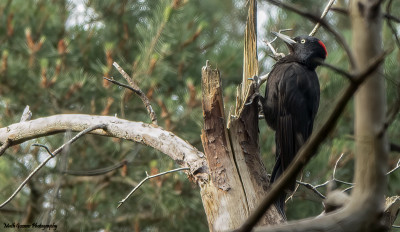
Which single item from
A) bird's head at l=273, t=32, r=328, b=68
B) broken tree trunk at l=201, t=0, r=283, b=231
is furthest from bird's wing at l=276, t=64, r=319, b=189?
broken tree trunk at l=201, t=0, r=283, b=231

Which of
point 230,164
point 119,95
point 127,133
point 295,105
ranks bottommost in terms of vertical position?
point 230,164

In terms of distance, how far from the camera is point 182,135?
4789mm

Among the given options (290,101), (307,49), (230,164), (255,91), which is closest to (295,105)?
(290,101)

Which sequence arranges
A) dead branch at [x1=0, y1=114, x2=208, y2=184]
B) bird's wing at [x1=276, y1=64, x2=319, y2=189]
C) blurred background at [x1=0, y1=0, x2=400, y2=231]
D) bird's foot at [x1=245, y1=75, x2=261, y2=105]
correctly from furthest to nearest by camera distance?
blurred background at [x1=0, y1=0, x2=400, y2=231], bird's wing at [x1=276, y1=64, x2=319, y2=189], bird's foot at [x1=245, y1=75, x2=261, y2=105], dead branch at [x1=0, y1=114, x2=208, y2=184]

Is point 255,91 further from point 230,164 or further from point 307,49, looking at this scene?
point 307,49

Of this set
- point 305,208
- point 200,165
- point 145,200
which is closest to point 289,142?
point 200,165

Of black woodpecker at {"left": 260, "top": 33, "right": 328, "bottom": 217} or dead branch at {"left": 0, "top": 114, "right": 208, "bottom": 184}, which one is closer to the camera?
dead branch at {"left": 0, "top": 114, "right": 208, "bottom": 184}

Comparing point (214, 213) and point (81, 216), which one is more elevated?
point (81, 216)

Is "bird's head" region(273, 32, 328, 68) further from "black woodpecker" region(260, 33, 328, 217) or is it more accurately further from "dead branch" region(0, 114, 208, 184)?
"dead branch" region(0, 114, 208, 184)

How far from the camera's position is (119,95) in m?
4.83

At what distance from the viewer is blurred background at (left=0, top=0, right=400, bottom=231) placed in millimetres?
4699

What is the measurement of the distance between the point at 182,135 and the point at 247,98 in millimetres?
2069

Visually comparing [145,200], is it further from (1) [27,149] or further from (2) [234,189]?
(2) [234,189]

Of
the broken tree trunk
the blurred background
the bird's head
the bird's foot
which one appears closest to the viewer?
the broken tree trunk
